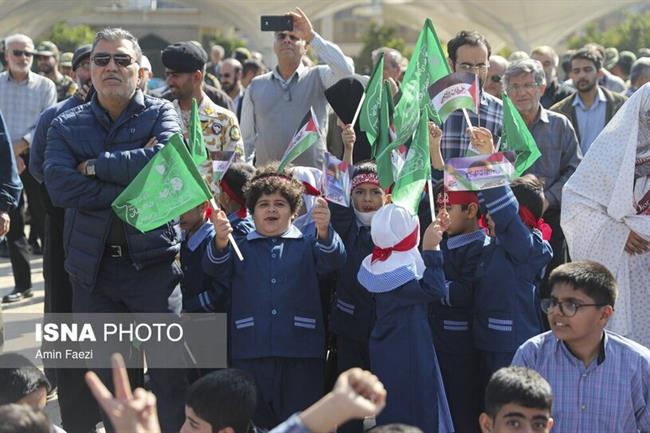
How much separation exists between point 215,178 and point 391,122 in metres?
1.07

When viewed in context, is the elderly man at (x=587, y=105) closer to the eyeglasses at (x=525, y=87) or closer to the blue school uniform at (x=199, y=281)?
the eyeglasses at (x=525, y=87)

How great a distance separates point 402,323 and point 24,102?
636cm

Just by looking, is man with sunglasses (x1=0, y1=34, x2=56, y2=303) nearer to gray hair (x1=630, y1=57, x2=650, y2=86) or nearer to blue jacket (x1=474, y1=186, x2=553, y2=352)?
gray hair (x1=630, y1=57, x2=650, y2=86)

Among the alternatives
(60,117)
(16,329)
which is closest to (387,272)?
(60,117)

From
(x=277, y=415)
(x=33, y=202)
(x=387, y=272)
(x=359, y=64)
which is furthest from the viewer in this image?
(x=359, y=64)

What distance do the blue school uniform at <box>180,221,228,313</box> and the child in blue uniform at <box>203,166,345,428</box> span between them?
0.53 feet

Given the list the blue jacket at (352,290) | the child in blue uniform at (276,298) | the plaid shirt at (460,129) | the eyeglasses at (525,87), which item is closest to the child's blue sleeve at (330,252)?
the child in blue uniform at (276,298)

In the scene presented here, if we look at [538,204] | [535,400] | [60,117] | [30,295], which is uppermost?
[60,117]

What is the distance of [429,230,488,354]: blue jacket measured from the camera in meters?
6.04

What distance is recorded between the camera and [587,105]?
376 inches

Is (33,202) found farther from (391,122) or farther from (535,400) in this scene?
(535,400)

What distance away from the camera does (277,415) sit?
6.01m

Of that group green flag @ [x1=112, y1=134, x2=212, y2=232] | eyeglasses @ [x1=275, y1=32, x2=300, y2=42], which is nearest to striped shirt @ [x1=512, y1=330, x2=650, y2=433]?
green flag @ [x1=112, y1=134, x2=212, y2=232]

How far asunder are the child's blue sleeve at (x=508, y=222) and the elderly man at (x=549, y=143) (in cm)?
189
